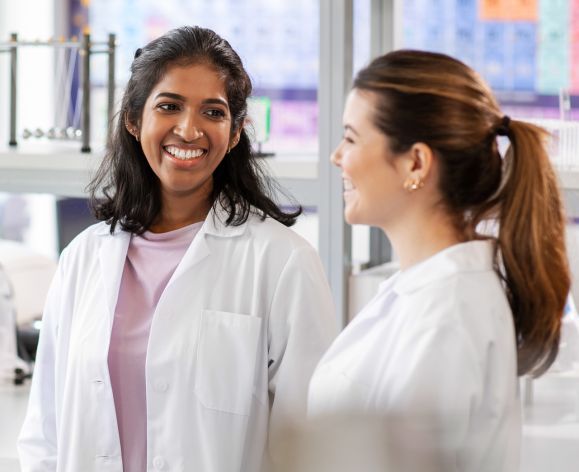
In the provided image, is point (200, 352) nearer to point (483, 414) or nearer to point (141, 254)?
point (141, 254)

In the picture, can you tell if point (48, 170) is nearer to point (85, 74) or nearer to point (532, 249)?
point (85, 74)

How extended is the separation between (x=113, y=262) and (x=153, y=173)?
142 millimetres

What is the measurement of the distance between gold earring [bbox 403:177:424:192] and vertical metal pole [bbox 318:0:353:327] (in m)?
0.82

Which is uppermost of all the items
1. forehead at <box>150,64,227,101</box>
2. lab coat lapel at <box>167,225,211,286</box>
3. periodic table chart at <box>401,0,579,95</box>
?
periodic table chart at <box>401,0,579,95</box>

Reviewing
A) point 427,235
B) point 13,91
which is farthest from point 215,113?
point 13,91

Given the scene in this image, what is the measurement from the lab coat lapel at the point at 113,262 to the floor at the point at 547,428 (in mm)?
821

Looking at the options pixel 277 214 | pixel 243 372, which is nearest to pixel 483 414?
pixel 243 372

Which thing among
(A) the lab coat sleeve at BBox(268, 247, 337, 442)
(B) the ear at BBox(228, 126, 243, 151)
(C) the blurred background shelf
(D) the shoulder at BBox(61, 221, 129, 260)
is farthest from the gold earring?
(C) the blurred background shelf

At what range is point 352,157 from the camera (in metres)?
0.93

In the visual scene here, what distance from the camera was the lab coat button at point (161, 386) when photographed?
4.10ft

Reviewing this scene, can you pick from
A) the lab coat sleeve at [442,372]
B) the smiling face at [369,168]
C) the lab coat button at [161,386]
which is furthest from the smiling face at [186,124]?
the lab coat sleeve at [442,372]

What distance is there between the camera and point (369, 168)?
923 mm

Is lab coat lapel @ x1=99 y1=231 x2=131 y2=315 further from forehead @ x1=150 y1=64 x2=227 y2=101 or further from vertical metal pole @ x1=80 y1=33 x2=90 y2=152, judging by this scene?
vertical metal pole @ x1=80 y1=33 x2=90 y2=152

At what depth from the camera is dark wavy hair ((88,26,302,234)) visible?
1305mm
